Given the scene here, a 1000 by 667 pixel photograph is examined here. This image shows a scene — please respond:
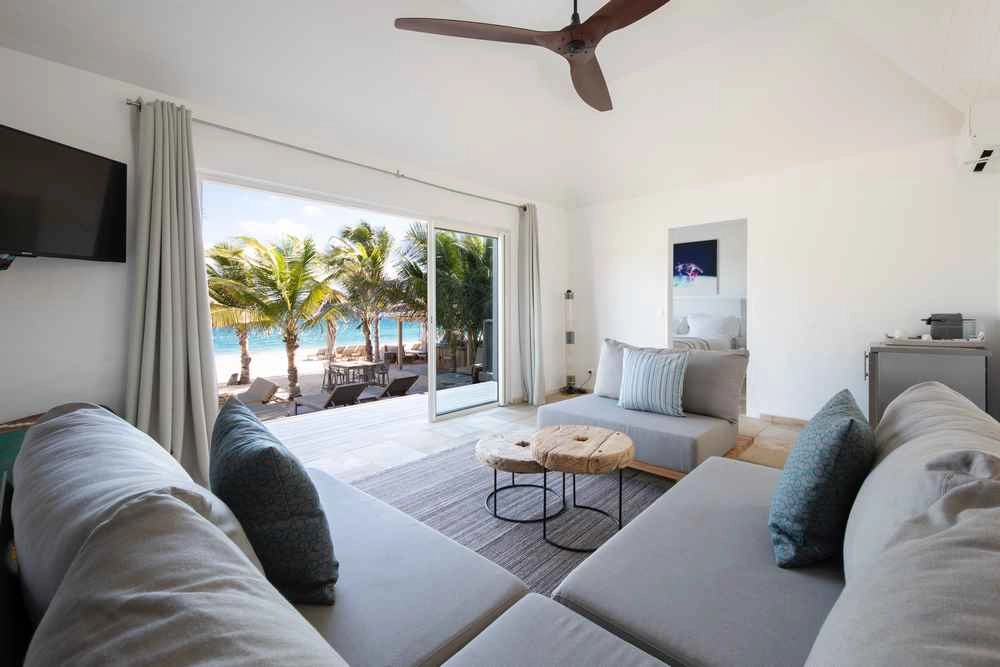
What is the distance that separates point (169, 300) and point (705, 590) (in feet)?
10.4

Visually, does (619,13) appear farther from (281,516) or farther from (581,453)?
(281,516)

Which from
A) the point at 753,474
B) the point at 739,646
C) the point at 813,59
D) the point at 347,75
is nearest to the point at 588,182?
the point at 813,59

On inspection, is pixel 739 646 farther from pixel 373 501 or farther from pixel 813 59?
pixel 813 59

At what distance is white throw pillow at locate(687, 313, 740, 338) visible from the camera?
652cm

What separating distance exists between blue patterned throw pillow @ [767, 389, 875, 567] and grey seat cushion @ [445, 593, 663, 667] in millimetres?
601

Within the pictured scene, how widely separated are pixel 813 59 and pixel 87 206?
192 inches

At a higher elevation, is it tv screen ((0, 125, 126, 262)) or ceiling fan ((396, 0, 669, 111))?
ceiling fan ((396, 0, 669, 111))

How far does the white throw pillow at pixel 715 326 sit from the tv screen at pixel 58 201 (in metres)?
6.59

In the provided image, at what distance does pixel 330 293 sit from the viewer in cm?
739

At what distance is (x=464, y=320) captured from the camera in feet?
16.8

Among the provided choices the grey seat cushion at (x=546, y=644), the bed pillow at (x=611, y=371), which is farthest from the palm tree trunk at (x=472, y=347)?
the grey seat cushion at (x=546, y=644)

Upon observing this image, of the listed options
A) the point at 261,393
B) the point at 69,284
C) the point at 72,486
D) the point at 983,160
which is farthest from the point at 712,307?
the point at 72,486

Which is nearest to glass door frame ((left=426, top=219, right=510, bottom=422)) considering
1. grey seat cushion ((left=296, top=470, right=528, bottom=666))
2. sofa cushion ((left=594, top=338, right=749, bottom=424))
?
sofa cushion ((left=594, top=338, right=749, bottom=424))

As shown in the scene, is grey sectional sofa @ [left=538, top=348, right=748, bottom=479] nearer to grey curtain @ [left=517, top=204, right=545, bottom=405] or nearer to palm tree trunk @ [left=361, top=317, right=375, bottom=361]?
grey curtain @ [left=517, top=204, right=545, bottom=405]
